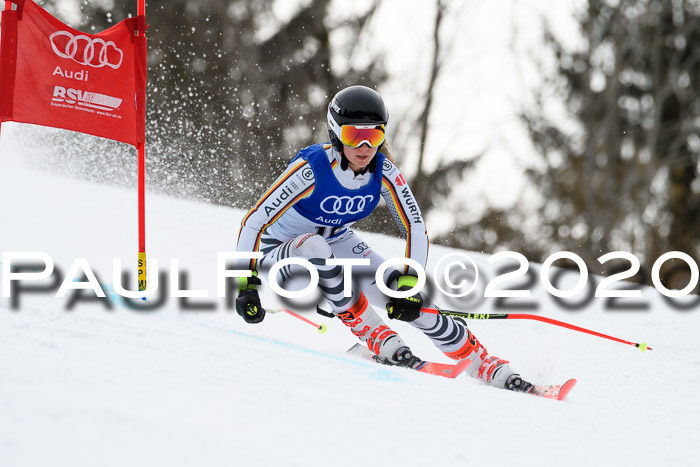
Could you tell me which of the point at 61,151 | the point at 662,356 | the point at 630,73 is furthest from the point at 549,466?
the point at 630,73

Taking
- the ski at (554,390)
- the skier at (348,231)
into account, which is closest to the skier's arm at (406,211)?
the skier at (348,231)

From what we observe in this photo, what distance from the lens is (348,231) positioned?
13.5 feet

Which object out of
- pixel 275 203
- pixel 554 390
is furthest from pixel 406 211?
pixel 554 390

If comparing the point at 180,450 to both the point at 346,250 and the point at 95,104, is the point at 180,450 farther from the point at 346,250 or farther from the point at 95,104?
the point at 95,104

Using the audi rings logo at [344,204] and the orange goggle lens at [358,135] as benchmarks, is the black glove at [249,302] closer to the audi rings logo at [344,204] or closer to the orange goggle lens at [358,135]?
the audi rings logo at [344,204]

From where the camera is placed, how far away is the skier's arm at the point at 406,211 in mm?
3814

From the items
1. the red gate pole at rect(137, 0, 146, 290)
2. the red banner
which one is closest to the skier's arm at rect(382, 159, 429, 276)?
the red gate pole at rect(137, 0, 146, 290)

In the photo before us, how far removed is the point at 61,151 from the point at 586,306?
741 cm

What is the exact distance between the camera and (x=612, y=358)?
5.09 metres

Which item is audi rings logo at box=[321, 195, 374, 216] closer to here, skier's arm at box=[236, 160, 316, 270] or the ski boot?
skier's arm at box=[236, 160, 316, 270]

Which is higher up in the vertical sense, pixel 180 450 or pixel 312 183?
pixel 312 183

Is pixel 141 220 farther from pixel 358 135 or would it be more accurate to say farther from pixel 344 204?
pixel 358 135

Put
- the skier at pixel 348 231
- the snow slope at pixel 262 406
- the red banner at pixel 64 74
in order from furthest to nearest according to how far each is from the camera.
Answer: the red banner at pixel 64 74, the skier at pixel 348 231, the snow slope at pixel 262 406

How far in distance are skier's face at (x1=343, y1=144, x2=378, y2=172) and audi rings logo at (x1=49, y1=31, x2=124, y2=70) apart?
5.37 ft
